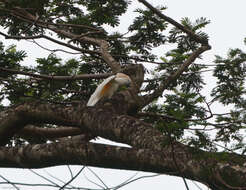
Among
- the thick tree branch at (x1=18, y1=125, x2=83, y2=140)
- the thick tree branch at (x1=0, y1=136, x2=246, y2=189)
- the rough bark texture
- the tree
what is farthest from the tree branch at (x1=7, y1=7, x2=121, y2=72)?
the thick tree branch at (x1=0, y1=136, x2=246, y2=189)

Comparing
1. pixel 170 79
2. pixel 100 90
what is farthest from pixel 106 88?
pixel 170 79

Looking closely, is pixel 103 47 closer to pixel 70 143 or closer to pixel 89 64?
pixel 89 64

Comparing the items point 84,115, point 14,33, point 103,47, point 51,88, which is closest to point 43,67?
point 51,88

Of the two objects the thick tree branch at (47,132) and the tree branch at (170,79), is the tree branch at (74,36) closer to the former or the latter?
the tree branch at (170,79)

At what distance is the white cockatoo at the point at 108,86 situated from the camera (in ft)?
12.0

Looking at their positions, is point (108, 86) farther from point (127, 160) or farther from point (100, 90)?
point (127, 160)

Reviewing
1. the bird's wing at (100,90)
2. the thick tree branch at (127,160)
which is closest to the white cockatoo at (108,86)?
the bird's wing at (100,90)

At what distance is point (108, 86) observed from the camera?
404 centimetres

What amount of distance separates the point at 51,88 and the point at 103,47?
75 centimetres

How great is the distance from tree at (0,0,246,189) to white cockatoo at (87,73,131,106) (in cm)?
12

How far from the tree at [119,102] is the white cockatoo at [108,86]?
0.12 metres

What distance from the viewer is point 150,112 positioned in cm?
407

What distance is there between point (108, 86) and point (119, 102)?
115 cm

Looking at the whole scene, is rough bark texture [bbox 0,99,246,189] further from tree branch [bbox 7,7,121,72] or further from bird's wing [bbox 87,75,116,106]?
tree branch [bbox 7,7,121,72]
